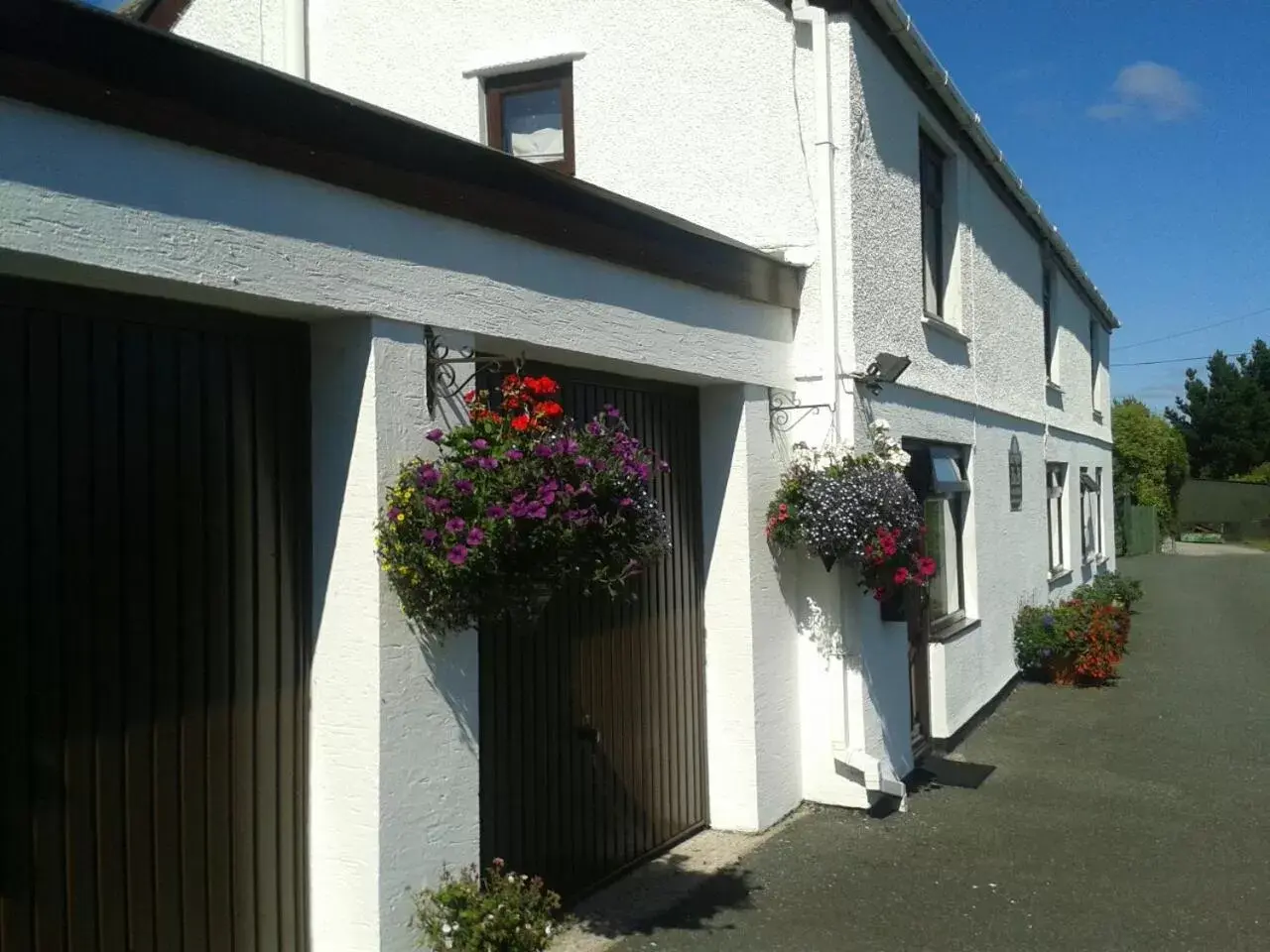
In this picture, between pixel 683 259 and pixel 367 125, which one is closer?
pixel 367 125

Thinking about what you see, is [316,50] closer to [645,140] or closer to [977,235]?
[645,140]

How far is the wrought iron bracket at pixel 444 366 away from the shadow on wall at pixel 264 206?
226 mm

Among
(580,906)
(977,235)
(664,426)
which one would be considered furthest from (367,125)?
(977,235)

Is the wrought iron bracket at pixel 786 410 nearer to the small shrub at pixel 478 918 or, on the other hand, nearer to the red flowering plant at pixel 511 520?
the red flowering plant at pixel 511 520

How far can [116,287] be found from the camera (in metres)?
3.27

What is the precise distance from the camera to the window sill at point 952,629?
869 centimetres

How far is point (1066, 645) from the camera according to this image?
11.1 m

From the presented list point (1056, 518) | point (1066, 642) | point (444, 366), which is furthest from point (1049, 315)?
point (444, 366)

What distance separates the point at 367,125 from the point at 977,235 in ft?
24.1

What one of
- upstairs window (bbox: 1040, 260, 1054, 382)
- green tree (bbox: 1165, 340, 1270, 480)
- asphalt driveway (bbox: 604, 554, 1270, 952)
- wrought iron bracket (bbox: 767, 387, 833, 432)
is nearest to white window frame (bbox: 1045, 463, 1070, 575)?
upstairs window (bbox: 1040, 260, 1054, 382)

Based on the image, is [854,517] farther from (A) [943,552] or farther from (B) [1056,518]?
(B) [1056,518]

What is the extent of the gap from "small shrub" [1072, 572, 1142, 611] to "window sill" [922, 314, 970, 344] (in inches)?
177

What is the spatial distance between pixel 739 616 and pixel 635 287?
1944 mm

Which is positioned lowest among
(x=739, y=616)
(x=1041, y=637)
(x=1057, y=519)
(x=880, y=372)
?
(x=1041, y=637)
